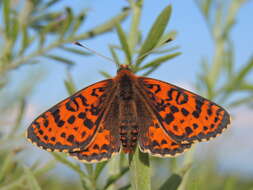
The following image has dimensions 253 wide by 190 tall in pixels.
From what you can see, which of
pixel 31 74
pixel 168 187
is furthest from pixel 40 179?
pixel 168 187

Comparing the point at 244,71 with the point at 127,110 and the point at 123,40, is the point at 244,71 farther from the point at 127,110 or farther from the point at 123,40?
the point at 123,40

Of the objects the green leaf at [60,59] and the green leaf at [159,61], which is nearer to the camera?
the green leaf at [159,61]

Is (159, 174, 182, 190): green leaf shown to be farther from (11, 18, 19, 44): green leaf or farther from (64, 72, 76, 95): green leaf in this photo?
(11, 18, 19, 44): green leaf

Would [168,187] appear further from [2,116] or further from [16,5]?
[2,116]

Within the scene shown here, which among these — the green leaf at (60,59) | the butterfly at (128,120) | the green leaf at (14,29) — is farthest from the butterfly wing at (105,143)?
the green leaf at (14,29)

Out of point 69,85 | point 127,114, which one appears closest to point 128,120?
point 127,114

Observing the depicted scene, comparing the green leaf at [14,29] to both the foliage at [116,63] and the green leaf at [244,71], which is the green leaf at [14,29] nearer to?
Result: the foliage at [116,63]

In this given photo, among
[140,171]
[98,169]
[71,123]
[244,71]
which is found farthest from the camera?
[244,71]
